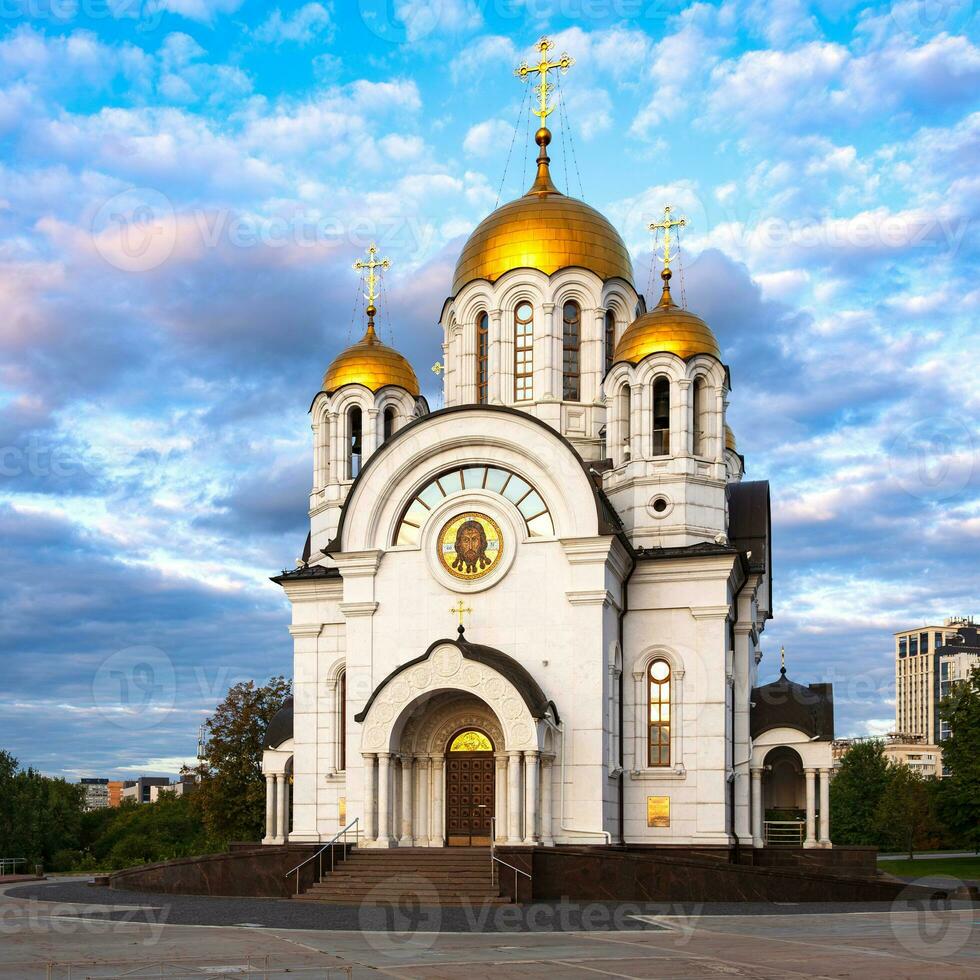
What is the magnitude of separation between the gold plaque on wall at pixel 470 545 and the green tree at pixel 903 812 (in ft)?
137

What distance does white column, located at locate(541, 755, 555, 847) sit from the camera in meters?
25.2

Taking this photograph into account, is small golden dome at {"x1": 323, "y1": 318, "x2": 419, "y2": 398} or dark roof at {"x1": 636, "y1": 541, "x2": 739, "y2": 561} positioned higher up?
small golden dome at {"x1": 323, "y1": 318, "x2": 419, "y2": 398}

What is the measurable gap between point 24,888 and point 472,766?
10.1 metres

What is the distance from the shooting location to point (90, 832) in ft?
265

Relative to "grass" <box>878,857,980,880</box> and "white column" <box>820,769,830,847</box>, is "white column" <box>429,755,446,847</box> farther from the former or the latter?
"grass" <box>878,857,980,880</box>

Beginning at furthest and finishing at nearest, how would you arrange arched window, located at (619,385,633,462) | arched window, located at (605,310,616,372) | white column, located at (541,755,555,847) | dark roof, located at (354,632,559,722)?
arched window, located at (605,310,616,372)
arched window, located at (619,385,633,462)
white column, located at (541,755,555,847)
dark roof, located at (354,632,559,722)

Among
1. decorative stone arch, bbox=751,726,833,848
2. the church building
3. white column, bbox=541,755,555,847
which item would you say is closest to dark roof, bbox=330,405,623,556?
the church building

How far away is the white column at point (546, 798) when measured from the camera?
25.2 metres

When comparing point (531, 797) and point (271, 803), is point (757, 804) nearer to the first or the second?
point (531, 797)

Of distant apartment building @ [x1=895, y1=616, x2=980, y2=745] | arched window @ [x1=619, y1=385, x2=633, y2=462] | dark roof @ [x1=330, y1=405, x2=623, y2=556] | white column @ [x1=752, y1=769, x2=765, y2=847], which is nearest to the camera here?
dark roof @ [x1=330, y1=405, x2=623, y2=556]

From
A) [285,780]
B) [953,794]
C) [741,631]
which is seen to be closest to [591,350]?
[741,631]

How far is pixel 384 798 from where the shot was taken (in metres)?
25.8

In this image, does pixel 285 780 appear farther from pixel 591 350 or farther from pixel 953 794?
pixel 953 794

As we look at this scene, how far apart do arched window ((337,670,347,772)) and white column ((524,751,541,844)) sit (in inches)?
235
